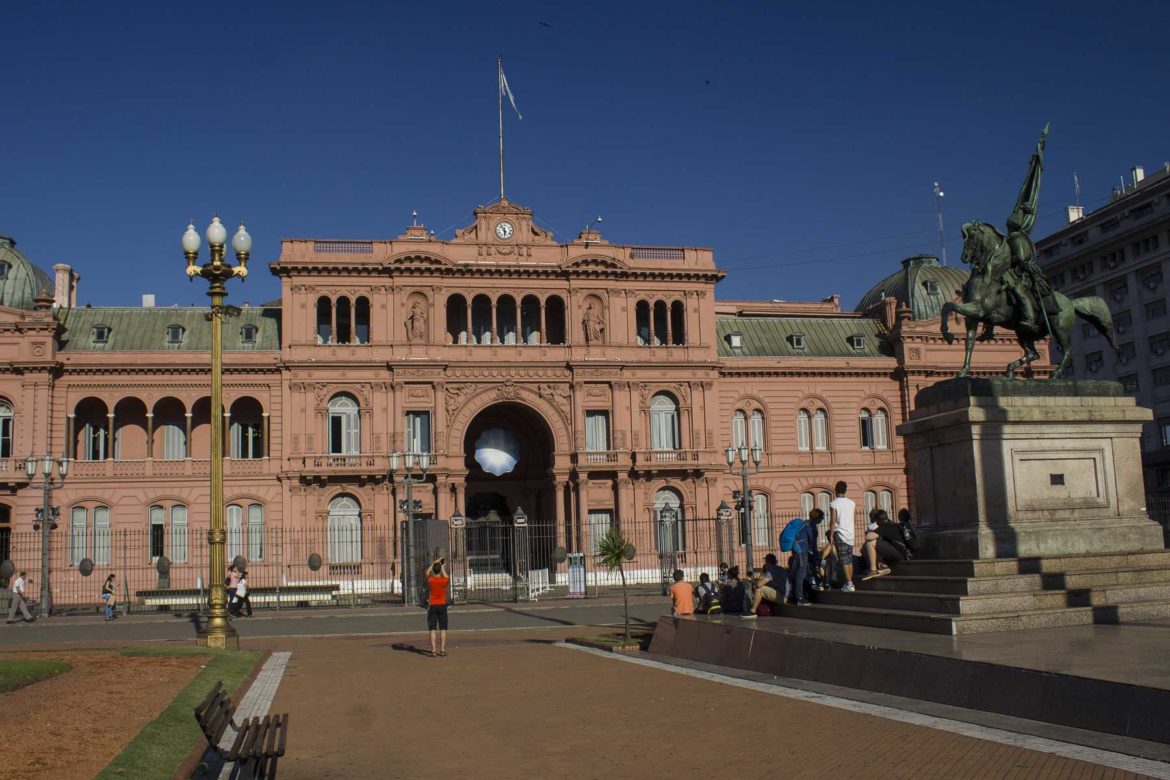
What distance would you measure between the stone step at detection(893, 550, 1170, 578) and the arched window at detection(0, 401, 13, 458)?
44004 millimetres

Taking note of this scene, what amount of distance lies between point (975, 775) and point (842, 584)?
31.1 ft

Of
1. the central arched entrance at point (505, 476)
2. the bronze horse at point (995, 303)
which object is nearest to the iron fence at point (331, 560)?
the central arched entrance at point (505, 476)

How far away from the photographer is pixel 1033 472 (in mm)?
16141

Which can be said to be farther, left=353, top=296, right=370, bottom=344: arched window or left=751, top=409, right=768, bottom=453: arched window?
left=751, top=409, right=768, bottom=453: arched window

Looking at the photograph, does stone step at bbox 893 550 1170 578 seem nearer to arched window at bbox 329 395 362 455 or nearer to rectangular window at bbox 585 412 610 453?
rectangular window at bbox 585 412 610 453

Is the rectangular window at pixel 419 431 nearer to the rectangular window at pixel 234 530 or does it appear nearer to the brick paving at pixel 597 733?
the rectangular window at pixel 234 530

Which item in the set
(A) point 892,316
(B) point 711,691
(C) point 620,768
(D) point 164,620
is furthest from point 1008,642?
(A) point 892,316

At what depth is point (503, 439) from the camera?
5409 centimetres

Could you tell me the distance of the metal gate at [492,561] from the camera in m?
42.0

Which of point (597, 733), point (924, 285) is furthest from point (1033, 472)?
point (924, 285)

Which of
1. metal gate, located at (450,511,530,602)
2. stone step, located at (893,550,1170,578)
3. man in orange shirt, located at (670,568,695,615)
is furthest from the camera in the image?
metal gate, located at (450,511,530,602)

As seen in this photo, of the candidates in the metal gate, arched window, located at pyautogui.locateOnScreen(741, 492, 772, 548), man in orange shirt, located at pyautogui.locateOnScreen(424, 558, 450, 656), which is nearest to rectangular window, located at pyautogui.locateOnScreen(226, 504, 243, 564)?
the metal gate

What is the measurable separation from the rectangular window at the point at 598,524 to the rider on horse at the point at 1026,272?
33.8m

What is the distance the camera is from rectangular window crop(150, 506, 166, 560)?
48750 mm
